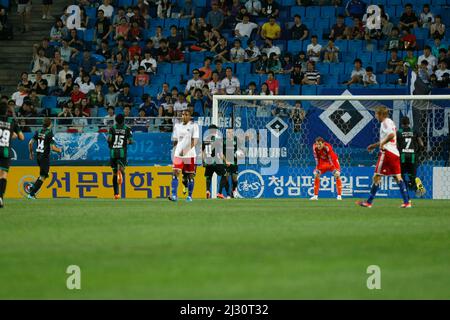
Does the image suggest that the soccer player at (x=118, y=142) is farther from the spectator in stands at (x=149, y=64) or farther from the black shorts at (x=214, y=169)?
the spectator in stands at (x=149, y=64)

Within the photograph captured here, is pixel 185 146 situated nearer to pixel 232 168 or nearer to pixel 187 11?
pixel 232 168

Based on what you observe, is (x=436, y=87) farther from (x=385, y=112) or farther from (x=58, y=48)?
(x=58, y=48)

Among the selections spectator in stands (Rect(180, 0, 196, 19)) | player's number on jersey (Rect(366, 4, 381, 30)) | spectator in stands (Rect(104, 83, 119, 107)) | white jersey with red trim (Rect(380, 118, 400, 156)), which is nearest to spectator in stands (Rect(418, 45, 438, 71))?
player's number on jersey (Rect(366, 4, 381, 30))

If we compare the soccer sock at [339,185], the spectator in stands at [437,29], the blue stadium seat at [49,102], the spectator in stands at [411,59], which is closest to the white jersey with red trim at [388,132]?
the soccer sock at [339,185]

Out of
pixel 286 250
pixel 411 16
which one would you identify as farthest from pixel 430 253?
pixel 411 16

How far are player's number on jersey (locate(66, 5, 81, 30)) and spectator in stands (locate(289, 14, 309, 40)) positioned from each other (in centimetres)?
740

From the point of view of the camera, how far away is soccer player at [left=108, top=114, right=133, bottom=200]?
25.5 meters

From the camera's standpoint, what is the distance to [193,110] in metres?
29.9

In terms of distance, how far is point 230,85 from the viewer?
30.4m

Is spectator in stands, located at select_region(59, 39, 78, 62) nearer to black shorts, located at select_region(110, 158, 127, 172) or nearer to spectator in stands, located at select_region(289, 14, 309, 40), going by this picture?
spectator in stands, located at select_region(289, 14, 309, 40)

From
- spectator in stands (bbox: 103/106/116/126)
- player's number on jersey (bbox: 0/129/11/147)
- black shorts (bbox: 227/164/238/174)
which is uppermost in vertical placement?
spectator in stands (bbox: 103/106/116/126)

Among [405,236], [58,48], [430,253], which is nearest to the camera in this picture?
[430,253]

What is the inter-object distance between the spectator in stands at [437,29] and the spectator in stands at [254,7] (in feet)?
18.5

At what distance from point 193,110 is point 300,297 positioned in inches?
870
